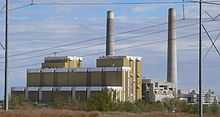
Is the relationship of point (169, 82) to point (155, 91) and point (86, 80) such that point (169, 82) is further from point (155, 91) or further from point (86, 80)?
point (86, 80)

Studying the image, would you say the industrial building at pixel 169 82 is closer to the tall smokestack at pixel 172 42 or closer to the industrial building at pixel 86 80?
the tall smokestack at pixel 172 42

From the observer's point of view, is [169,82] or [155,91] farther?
[155,91]

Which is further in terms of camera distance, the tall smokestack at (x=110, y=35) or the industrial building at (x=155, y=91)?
the industrial building at (x=155, y=91)

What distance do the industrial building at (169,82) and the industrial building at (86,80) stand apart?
509 centimetres

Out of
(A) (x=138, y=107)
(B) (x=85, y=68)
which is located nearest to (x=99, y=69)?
(B) (x=85, y=68)

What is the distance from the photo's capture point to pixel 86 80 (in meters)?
146

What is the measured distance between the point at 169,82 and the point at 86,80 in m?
20.2

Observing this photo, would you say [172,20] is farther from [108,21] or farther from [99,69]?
[99,69]

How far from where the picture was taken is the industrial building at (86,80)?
142125 millimetres

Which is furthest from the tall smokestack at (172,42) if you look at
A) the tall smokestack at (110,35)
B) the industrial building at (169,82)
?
the tall smokestack at (110,35)

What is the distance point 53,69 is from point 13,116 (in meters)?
111

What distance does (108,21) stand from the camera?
5276 inches

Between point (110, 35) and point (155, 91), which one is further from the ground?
point (110, 35)

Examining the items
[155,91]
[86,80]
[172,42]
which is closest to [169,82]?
[155,91]
